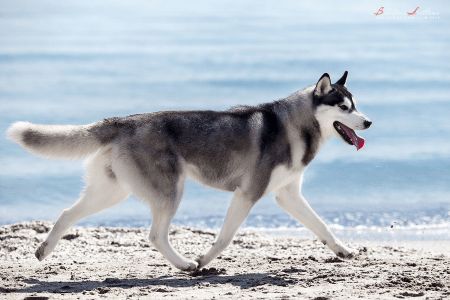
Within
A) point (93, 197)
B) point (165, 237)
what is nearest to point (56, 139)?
point (93, 197)

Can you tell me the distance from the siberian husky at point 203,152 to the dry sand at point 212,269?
1.14 feet

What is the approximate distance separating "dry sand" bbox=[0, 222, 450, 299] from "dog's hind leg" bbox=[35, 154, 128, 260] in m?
0.26

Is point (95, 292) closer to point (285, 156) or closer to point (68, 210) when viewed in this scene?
point (68, 210)

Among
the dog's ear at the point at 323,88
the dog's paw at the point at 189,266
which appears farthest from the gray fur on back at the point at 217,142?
the dog's paw at the point at 189,266

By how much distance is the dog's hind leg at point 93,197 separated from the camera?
8508 millimetres

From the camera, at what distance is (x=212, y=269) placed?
8469mm

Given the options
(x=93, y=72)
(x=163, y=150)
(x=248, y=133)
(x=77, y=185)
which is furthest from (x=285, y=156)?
(x=93, y=72)

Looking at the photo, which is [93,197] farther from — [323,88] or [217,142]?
[323,88]

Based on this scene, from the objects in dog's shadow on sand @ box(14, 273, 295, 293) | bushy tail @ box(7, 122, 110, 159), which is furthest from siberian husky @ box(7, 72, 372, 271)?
dog's shadow on sand @ box(14, 273, 295, 293)

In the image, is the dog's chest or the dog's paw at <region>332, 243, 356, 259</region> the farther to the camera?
the dog's paw at <region>332, 243, 356, 259</region>

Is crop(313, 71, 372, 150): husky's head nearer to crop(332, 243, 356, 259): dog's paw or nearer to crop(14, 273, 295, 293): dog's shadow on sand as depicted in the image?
crop(332, 243, 356, 259): dog's paw

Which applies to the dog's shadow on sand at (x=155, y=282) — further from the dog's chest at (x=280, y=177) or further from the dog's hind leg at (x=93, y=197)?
the dog's chest at (x=280, y=177)

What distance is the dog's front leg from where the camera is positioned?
29.6 feet

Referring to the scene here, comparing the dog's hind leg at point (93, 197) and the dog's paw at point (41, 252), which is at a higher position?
the dog's hind leg at point (93, 197)
